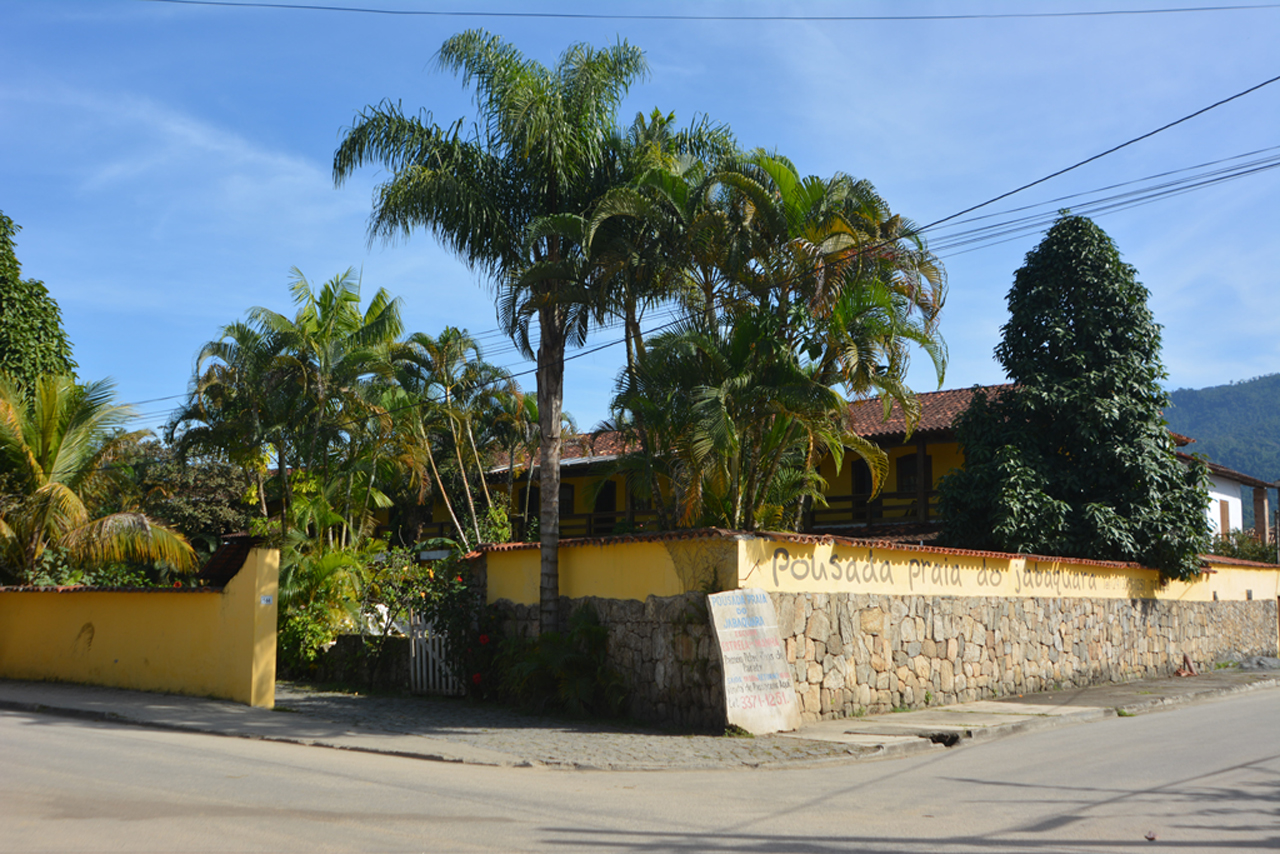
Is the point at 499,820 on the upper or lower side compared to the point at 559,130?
lower

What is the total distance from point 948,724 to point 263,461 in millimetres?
17605

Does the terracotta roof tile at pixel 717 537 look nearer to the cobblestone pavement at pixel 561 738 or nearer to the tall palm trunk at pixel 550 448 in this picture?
the tall palm trunk at pixel 550 448

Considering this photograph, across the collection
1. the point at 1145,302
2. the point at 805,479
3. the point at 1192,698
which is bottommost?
the point at 1192,698

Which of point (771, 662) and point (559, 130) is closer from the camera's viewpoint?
point (771, 662)

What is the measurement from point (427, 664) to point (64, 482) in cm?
905

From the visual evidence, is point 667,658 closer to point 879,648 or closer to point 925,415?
point 879,648

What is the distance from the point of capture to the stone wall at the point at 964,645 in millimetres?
13148

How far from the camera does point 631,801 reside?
7855 millimetres

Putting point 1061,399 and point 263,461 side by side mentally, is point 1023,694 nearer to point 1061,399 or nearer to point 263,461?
point 1061,399

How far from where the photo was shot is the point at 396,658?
16391 mm

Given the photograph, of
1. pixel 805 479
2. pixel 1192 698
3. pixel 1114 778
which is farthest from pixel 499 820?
pixel 1192 698

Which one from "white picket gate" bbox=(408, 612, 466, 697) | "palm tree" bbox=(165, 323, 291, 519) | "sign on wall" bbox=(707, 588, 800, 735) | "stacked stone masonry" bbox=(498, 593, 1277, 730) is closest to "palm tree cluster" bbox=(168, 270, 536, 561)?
"palm tree" bbox=(165, 323, 291, 519)

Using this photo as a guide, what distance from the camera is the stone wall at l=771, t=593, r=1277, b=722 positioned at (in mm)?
13148

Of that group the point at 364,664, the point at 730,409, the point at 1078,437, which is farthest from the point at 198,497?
the point at 1078,437
